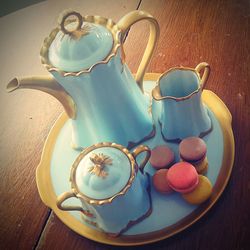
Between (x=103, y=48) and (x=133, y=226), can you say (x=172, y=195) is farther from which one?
(x=103, y=48)

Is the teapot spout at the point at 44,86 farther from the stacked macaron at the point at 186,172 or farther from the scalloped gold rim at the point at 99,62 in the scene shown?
the stacked macaron at the point at 186,172

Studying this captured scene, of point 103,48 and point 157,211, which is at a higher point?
point 103,48

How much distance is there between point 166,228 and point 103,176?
13 centimetres

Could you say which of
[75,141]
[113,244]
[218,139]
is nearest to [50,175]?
[75,141]

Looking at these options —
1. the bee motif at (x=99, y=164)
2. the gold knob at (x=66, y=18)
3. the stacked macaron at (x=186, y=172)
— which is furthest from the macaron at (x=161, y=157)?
the gold knob at (x=66, y=18)

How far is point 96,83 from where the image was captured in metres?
0.49

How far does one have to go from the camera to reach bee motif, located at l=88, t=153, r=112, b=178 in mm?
452

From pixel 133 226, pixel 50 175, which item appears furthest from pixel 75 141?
pixel 133 226

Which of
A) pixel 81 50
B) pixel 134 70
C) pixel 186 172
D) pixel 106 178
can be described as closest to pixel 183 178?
pixel 186 172

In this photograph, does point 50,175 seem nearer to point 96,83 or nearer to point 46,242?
point 46,242

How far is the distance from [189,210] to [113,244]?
12 centimetres

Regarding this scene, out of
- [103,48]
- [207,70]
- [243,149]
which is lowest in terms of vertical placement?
[243,149]

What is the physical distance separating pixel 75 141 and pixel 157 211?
191 mm

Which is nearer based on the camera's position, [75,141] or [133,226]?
[133,226]
